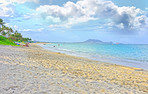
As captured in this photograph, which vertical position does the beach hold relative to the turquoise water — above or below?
above

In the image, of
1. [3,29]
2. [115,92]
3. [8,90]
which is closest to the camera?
[8,90]

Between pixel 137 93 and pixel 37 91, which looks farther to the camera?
pixel 137 93

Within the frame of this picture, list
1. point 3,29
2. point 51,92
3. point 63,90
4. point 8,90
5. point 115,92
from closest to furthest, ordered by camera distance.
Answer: point 8,90 → point 51,92 → point 63,90 → point 115,92 → point 3,29

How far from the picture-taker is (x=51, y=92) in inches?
163

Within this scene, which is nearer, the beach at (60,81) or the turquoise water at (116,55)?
the beach at (60,81)

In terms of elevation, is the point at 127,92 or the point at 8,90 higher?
the point at 8,90

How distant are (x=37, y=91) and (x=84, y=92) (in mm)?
1762

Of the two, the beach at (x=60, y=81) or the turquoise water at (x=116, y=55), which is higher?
the beach at (x=60, y=81)

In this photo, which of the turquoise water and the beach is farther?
the turquoise water

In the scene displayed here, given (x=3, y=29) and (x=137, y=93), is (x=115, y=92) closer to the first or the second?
(x=137, y=93)

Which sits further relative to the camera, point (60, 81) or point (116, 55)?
point (116, 55)

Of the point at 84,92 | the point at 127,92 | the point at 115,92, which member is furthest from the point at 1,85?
the point at 127,92

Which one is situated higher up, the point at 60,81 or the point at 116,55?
the point at 60,81

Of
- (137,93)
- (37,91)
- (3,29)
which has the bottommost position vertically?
(137,93)
